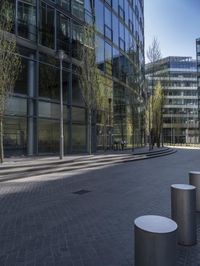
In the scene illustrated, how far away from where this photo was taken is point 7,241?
5188 millimetres

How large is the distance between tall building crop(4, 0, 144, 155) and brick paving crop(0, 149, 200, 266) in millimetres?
9136

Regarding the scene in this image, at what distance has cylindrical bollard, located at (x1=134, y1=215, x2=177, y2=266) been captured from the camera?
123 inches

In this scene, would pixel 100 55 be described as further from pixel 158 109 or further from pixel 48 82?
pixel 158 109

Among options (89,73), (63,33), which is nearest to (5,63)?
(89,73)

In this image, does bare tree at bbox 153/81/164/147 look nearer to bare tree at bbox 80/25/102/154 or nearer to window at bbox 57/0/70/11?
bare tree at bbox 80/25/102/154

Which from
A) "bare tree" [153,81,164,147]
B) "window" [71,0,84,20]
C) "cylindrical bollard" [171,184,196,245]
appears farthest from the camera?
"bare tree" [153,81,164,147]

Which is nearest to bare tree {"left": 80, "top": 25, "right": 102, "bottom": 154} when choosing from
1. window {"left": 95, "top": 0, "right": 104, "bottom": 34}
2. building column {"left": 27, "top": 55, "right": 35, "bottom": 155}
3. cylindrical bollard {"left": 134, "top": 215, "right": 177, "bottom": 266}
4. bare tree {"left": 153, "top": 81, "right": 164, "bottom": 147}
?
building column {"left": 27, "top": 55, "right": 35, "bottom": 155}

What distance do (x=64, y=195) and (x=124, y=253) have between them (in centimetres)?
482

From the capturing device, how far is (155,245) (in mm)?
3141

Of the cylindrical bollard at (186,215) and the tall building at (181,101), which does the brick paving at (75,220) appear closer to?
the cylindrical bollard at (186,215)

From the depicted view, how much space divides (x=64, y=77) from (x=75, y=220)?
1889 cm

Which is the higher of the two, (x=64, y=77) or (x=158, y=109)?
(x=64, y=77)

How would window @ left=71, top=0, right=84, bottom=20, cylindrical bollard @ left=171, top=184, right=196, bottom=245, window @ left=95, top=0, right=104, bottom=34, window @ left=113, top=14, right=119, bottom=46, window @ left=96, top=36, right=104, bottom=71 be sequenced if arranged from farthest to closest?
window @ left=113, top=14, right=119, bottom=46 → window @ left=95, top=0, right=104, bottom=34 → window @ left=96, top=36, right=104, bottom=71 → window @ left=71, top=0, right=84, bottom=20 → cylindrical bollard @ left=171, top=184, right=196, bottom=245

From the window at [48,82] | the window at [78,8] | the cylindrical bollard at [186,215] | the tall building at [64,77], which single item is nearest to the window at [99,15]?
the tall building at [64,77]
